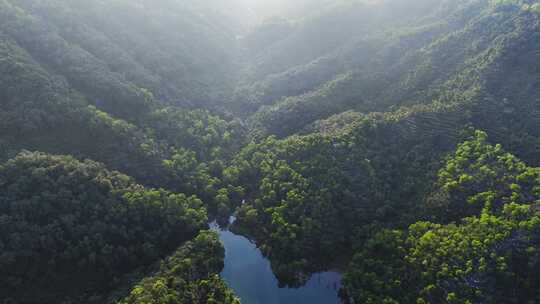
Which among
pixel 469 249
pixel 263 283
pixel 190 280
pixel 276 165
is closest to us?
pixel 469 249

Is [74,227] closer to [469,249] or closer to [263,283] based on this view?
[263,283]

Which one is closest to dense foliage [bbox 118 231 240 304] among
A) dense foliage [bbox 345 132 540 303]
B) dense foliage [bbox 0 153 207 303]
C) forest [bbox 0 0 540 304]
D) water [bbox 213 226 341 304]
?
forest [bbox 0 0 540 304]

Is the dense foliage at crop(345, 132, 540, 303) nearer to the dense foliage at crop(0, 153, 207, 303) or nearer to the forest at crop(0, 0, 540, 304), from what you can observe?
the forest at crop(0, 0, 540, 304)

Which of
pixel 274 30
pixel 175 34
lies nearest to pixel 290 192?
pixel 175 34

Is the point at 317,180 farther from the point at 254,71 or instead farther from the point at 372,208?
the point at 254,71

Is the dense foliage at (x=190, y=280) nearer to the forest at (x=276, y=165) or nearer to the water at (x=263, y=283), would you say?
the forest at (x=276, y=165)

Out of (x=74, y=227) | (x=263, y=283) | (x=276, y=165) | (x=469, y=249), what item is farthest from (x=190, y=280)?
(x=469, y=249)
